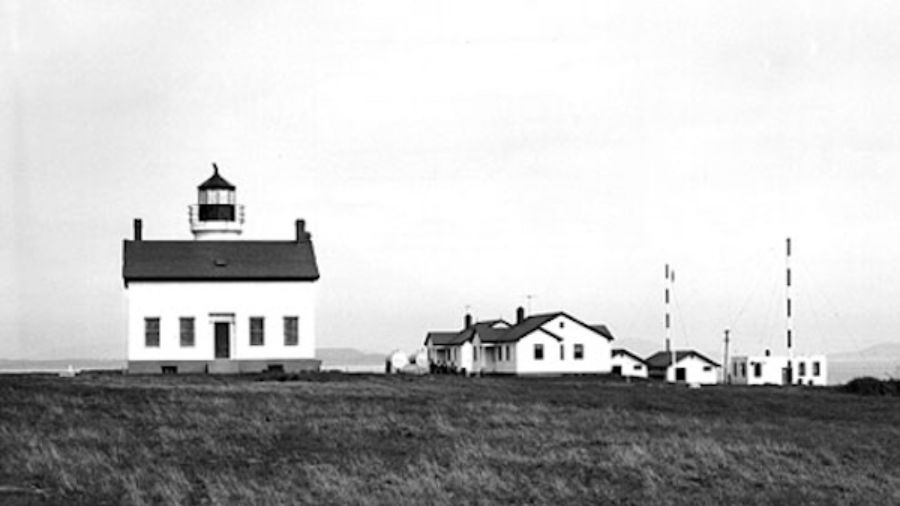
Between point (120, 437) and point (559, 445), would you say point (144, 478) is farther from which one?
point (559, 445)

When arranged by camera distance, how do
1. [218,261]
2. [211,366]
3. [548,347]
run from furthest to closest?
[548,347] < [218,261] < [211,366]

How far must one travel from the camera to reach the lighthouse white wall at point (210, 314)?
171 ft

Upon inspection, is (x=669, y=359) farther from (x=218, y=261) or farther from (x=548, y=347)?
(x=218, y=261)

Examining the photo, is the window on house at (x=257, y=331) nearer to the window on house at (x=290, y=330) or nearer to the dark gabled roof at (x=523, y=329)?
the window on house at (x=290, y=330)

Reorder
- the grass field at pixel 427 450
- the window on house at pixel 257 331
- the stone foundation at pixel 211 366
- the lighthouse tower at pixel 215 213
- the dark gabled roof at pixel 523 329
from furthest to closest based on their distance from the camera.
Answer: the dark gabled roof at pixel 523 329 < the lighthouse tower at pixel 215 213 < the window on house at pixel 257 331 < the stone foundation at pixel 211 366 < the grass field at pixel 427 450

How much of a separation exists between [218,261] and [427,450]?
3365 cm

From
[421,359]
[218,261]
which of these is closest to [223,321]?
[218,261]

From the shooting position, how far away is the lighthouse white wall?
52000mm

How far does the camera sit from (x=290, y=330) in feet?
172

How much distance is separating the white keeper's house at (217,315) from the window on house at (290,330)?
4cm

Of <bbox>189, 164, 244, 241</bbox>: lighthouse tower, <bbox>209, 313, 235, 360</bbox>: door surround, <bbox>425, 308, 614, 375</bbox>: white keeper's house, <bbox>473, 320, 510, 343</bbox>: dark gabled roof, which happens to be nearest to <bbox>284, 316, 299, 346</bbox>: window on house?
<bbox>209, 313, 235, 360</bbox>: door surround

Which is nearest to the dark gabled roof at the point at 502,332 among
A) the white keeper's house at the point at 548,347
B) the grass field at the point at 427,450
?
the white keeper's house at the point at 548,347

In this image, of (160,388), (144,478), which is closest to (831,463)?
(144,478)

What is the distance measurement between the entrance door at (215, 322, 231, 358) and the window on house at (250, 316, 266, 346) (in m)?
0.89
